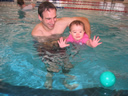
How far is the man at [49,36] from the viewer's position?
2.22 m

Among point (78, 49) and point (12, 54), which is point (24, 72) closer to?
point (12, 54)

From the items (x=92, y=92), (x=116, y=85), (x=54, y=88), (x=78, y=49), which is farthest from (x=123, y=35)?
(x=54, y=88)

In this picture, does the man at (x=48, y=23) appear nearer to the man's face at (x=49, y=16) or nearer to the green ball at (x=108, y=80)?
the man's face at (x=49, y=16)

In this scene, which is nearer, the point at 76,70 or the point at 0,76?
the point at 0,76

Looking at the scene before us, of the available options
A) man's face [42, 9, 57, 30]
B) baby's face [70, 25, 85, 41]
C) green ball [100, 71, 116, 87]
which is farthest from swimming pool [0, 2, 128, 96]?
man's face [42, 9, 57, 30]

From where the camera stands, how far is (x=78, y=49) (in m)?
2.81

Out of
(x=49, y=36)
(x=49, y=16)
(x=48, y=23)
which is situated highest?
(x=49, y=16)

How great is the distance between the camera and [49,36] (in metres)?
3.22

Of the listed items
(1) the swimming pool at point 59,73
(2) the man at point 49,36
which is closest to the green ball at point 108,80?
(1) the swimming pool at point 59,73

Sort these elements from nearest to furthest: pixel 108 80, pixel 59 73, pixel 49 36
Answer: pixel 108 80 < pixel 59 73 < pixel 49 36

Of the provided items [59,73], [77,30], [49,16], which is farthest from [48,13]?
[59,73]

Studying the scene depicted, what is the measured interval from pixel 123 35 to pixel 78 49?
6.33ft

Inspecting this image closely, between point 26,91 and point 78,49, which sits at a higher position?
point 78,49

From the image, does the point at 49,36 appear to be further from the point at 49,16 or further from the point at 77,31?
the point at 77,31
